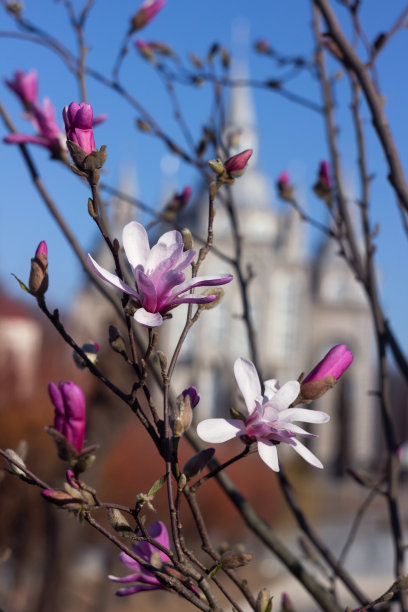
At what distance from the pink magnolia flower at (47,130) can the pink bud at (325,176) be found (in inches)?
18.3

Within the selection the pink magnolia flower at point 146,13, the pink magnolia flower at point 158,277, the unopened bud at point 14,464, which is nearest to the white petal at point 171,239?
the pink magnolia flower at point 158,277

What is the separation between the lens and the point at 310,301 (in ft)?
72.6

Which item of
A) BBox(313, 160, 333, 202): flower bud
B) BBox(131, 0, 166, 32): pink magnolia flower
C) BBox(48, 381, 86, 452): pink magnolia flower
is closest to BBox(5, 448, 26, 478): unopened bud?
BBox(48, 381, 86, 452): pink magnolia flower

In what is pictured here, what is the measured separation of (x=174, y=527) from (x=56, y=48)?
1.01 meters

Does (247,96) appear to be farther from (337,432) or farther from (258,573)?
(258,573)

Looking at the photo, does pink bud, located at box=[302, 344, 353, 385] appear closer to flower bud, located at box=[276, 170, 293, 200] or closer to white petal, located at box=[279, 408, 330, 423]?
white petal, located at box=[279, 408, 330, 423]

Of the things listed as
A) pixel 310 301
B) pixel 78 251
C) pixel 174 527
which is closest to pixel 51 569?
pixel 78 251

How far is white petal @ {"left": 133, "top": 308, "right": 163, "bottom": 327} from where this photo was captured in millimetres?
548

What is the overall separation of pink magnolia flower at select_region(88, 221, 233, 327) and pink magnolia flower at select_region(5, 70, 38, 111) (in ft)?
2.16

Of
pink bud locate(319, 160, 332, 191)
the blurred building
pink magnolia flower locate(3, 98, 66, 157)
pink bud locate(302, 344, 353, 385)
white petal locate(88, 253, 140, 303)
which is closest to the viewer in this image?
white petal locate(88, 253, 140, 303)

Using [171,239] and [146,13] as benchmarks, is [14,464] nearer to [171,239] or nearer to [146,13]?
[171,239]

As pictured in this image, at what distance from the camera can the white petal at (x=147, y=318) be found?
548mm

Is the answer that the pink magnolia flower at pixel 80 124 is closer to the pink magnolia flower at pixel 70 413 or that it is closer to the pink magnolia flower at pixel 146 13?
the pink magnolia flower at pixel 70 413

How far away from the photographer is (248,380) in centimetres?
59
